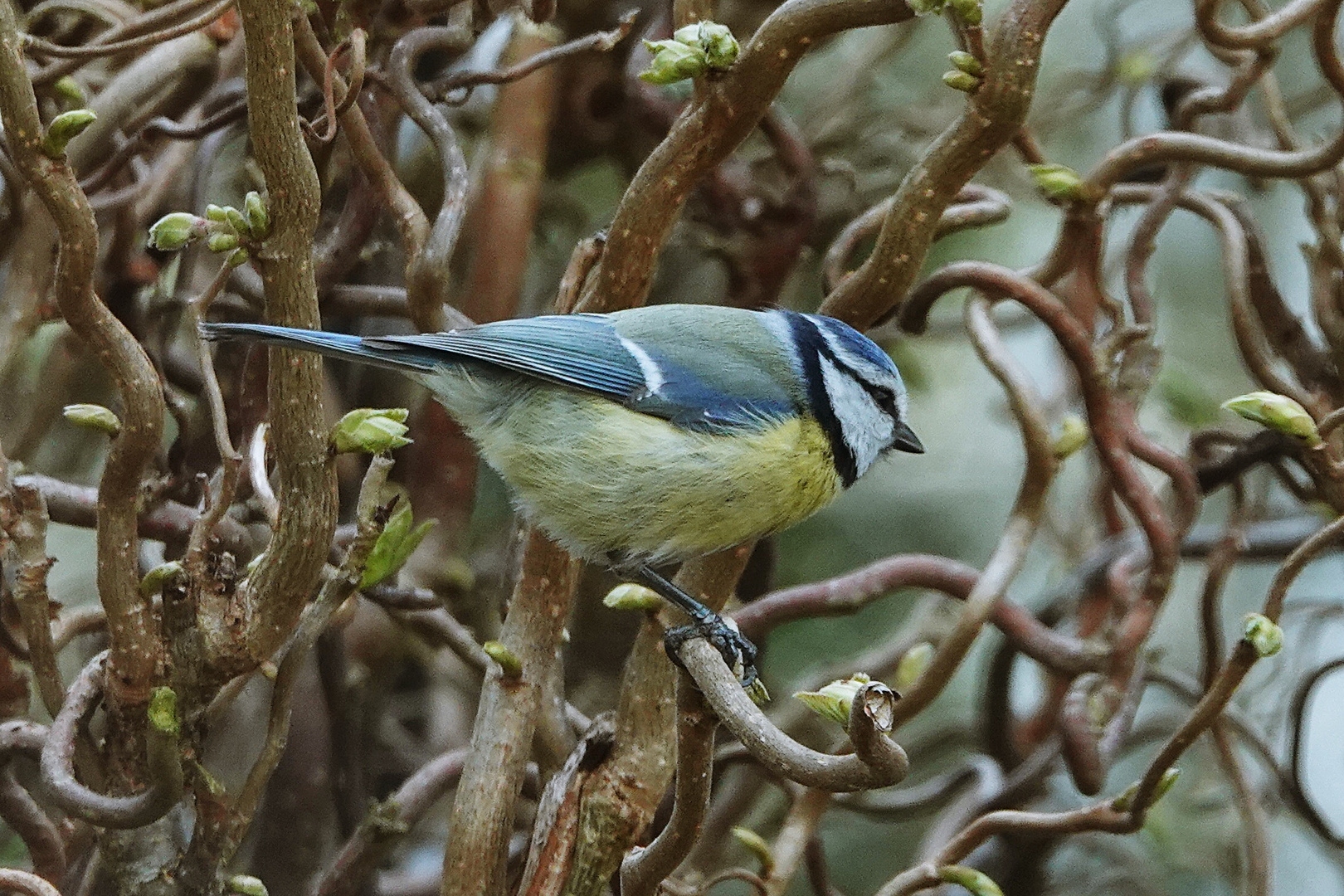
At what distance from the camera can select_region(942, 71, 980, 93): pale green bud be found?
4.14 feet

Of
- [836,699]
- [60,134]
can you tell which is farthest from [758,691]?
[60,134]

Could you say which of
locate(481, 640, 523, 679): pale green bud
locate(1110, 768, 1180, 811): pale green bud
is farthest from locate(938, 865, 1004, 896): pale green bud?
locate(481, 640, 523, 679): pale green bud

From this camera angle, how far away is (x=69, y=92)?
1754 millimetres

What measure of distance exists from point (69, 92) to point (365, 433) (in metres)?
0.84

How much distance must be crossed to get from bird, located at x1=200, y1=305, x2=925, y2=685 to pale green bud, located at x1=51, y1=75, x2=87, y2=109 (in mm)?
535

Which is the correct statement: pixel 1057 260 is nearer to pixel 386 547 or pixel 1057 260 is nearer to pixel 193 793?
pixel 386 547

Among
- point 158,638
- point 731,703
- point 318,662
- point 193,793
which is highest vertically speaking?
point 731,703

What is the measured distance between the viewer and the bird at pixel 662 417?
1646mm

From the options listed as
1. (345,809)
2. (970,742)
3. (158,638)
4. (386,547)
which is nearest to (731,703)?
(386,547)

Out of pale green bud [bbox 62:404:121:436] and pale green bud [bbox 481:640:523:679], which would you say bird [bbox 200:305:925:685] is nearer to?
pale green bud [bbox 481:640:523:679]

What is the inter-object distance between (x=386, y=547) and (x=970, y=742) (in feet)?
A: 4.98

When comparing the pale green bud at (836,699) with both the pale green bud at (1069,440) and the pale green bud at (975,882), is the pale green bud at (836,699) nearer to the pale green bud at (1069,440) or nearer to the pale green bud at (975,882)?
the pale green bud at (975,882)

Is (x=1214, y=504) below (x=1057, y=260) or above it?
below

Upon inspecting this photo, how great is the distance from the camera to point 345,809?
1.95 metres
